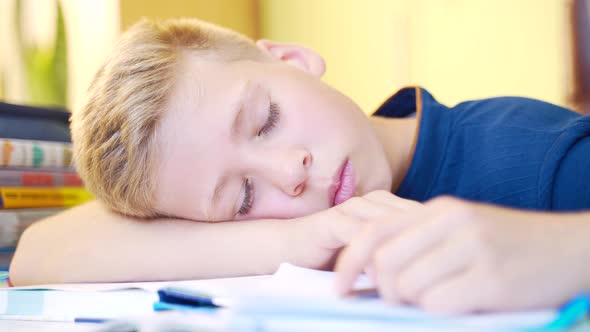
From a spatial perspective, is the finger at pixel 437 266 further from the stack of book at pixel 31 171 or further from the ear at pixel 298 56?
the stack of book at pixel 31 171

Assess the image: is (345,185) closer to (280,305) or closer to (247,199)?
(247,199)

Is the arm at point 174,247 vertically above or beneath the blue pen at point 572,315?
beneath

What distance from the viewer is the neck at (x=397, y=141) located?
88 cm

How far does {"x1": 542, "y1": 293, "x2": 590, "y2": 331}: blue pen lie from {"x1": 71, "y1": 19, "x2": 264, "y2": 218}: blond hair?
503mm

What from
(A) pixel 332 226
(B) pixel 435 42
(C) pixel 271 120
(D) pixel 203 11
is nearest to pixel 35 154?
(C) pixel 271 120

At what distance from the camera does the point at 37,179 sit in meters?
1.03

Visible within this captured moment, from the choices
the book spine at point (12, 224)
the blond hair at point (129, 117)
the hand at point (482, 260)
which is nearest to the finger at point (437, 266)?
the hand at point (482, 260)

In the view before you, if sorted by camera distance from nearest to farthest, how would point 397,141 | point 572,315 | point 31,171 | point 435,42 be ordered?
1. point 572,315
2. point 397,141
3. point 31,171
4. point 435,42

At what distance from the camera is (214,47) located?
→ 800 millimetres

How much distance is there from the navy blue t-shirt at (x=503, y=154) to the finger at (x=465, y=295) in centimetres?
37

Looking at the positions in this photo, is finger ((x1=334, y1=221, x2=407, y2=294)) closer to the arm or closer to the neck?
the arm

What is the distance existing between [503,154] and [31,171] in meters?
0.78

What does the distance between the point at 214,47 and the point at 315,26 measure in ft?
5.77

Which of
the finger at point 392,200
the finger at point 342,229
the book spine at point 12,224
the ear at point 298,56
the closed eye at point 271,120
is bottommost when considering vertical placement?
the book spine at point 12,224
